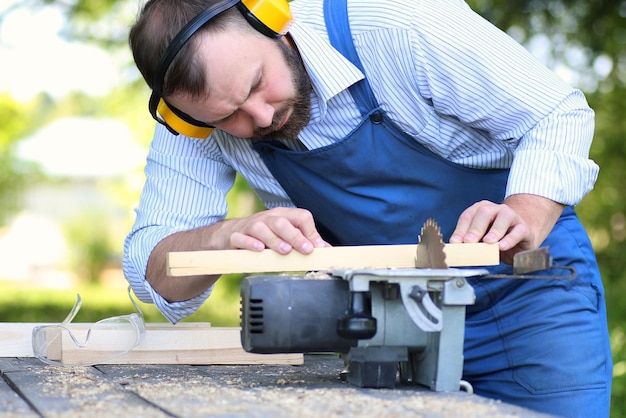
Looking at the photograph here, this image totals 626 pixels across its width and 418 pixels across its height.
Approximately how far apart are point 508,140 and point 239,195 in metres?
4.27

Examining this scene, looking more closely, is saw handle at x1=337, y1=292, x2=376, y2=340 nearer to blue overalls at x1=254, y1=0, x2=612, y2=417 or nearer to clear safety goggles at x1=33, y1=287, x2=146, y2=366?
blue overalls at x1=254, y1=0, x2=612, y2=417

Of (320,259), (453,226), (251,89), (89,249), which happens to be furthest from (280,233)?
(89,249)

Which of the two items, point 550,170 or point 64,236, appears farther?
point 64,236

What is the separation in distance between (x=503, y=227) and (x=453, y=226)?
20.0 inches

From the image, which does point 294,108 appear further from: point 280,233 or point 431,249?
point 431,249

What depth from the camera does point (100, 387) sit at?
176 cm

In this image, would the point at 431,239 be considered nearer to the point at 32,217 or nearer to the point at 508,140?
the point at 508,140

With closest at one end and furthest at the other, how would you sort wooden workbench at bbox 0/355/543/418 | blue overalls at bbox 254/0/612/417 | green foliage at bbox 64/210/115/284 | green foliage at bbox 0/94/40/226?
wooden workbench at bbox 0/355/543/418
blue overalls at bbox 254/0/612/417
green foliage at bbox 0/94/40/226
green foliage at bbox 64/210/115/284

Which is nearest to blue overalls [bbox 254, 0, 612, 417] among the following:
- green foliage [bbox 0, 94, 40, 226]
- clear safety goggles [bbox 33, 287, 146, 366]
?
clear safety goggles [bbox 33, 287, 146, 366]

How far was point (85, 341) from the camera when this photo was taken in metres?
2.22

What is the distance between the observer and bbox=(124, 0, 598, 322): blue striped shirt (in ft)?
6.84

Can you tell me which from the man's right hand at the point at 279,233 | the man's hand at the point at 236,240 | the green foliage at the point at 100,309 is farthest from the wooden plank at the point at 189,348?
the green foliage at the point at 100,309

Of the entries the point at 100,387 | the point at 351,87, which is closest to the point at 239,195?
the point at 351,87

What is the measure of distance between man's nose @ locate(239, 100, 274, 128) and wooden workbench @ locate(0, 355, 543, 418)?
65 cm
